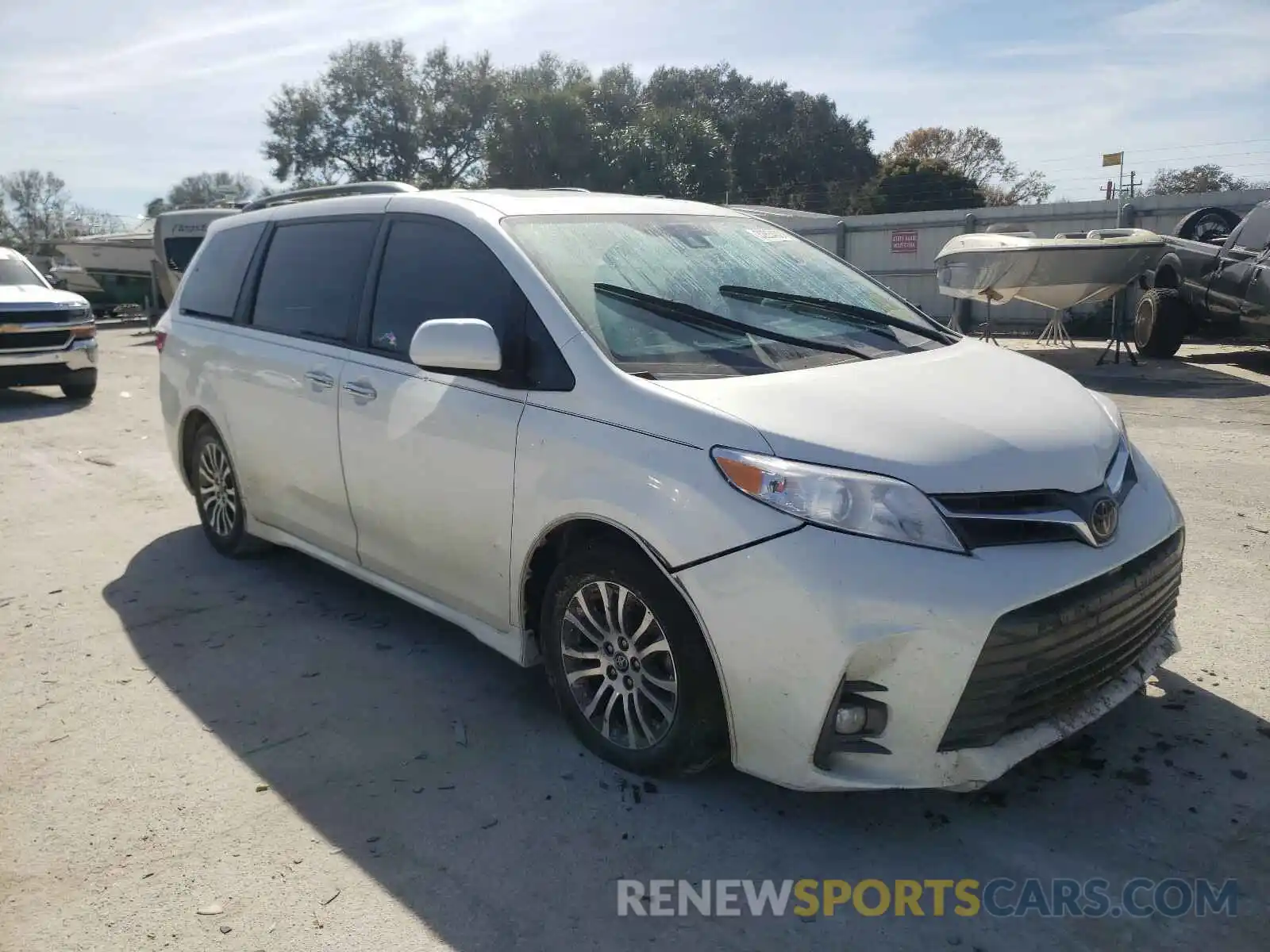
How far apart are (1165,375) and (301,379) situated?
35.0 feet

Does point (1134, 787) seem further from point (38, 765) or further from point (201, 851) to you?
point (38, 765)

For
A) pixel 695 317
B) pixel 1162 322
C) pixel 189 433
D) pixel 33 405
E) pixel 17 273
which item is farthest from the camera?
pixel 1162 322

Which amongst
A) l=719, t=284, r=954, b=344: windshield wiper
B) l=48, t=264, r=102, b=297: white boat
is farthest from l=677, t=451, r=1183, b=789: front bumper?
l=48, t=264, r=102, b=297: white boat

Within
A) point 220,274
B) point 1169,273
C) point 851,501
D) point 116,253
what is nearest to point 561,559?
point 851,501

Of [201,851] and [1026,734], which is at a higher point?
[1026,734]

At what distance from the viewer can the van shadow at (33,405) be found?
11.2m

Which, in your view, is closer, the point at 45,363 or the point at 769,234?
the point at 769,234

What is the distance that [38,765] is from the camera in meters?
3.54

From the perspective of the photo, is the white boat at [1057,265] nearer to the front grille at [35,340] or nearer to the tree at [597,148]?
the front grille at [35,340]

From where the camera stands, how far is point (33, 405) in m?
12.1

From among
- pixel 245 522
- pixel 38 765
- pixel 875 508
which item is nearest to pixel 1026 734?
pixel 875 508

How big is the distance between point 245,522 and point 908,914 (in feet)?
12.8

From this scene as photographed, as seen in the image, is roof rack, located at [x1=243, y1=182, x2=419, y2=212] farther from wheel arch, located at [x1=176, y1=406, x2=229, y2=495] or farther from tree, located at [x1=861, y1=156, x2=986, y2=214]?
tree, located at [x1=861, y1=156, x2=986, y2=214]

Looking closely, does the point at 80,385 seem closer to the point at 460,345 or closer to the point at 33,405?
the point at 33,405
